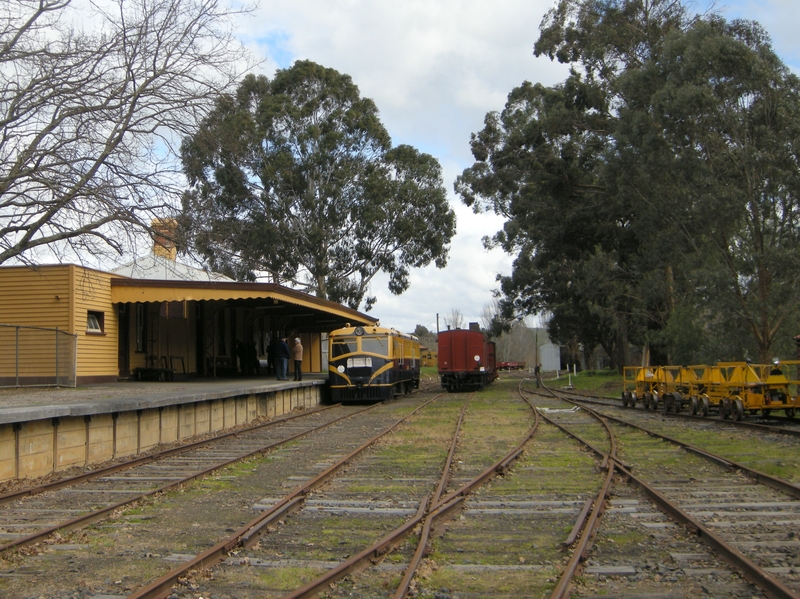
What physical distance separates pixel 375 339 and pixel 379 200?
15.4 meters

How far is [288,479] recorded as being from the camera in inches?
390

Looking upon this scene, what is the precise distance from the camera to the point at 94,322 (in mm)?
20297

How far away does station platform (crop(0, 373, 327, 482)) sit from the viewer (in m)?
10.2

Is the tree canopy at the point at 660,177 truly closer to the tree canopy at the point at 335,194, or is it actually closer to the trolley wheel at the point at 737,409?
the tree canopy at the point at 335,194

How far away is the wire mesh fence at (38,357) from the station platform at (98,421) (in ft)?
2.16

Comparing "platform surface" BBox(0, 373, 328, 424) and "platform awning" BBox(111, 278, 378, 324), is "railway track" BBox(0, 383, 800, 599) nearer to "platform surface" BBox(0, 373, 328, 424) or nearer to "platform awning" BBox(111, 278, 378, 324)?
"platform surface" BBox(0, 373, 328, 424)

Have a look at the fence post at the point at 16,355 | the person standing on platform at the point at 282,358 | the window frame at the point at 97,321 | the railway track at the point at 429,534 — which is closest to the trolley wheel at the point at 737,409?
the railway track at the point at 429,534

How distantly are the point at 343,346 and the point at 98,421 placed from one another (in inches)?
556

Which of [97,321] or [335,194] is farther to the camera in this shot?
[335,194]

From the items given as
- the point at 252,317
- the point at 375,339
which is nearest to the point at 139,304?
the point at 375,339

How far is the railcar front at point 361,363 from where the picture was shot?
2569 cm

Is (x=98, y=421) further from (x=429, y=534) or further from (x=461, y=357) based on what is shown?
(x=461, y=357)

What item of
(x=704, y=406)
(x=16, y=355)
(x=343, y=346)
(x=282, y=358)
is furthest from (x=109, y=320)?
(x=704, y=406)

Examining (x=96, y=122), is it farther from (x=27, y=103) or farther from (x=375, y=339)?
(x=375, y=339)
